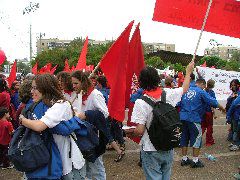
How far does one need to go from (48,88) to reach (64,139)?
0.47m

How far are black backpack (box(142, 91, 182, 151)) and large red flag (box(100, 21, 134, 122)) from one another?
696 mm

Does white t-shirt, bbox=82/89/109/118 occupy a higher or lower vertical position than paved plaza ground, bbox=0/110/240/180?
higher

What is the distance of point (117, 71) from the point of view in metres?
4.32

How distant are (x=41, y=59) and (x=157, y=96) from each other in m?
Answer: 56.8

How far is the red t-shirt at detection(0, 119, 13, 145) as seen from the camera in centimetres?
623

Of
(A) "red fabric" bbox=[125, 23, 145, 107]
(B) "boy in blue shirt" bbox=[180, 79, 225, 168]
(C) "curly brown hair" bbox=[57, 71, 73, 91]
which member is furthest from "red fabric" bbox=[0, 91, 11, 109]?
(B) "boy in blue shirt" bbox=[180, 79, 225, 168]

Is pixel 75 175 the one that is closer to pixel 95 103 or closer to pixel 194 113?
pixel 95 103

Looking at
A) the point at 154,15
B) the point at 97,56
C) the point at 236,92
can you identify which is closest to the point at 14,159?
the point at 154,15

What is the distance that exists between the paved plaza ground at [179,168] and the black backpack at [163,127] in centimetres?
246

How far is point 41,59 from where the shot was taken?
58719 millimetres

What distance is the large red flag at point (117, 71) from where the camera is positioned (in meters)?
4.29

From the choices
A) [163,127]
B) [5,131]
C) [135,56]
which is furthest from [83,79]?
[5,131]

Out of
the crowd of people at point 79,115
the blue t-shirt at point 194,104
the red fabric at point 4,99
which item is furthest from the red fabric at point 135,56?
the red fabric at point 4,99

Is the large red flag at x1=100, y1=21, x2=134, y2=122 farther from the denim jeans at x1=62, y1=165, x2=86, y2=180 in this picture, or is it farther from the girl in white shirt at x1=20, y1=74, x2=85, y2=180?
the girl in white shirt at x1=20, y1=74, x2=85, y2=180
